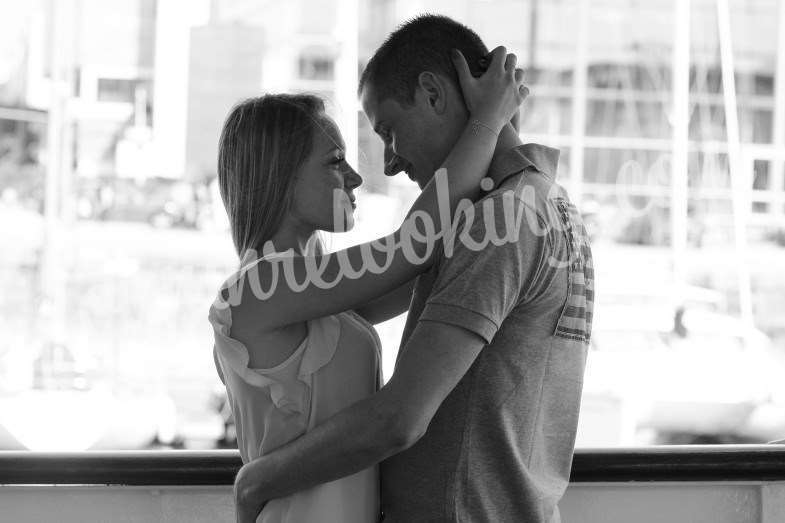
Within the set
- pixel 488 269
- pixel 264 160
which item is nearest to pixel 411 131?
pixel 264 160

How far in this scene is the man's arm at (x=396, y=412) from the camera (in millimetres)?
832

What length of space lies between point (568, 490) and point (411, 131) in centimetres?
60

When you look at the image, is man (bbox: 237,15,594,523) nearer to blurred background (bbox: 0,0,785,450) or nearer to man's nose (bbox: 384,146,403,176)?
man's nose (bbox: 384,146,403,176)

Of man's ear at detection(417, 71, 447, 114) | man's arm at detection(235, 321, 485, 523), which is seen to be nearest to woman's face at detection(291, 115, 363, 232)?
man's ear at detection(417, 71, 447, 114)

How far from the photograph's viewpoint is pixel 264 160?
999mm

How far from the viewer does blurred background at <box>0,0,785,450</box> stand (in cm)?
879

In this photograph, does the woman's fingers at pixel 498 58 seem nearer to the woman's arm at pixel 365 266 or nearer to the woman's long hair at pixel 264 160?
the woman's arm at pixel 365 266

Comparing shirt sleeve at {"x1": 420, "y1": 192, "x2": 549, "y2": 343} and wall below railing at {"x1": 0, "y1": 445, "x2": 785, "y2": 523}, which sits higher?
shirt sleeve at {"x1": 420, "y1": 192, "x2": 549, "y2": 343}

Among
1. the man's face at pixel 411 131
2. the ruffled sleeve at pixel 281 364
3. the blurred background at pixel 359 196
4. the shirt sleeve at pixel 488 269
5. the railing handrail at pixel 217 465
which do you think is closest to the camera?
the shirt sleeve at pixel 488 269

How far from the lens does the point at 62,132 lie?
9.58 m

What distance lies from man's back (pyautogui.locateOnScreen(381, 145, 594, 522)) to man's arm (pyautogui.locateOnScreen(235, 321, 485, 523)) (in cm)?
1

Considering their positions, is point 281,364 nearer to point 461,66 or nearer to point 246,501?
point 246,501

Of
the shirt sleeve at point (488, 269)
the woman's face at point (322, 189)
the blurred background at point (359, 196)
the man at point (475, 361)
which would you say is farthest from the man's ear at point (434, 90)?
the blurred background at point (359, 196)

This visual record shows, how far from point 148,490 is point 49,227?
28.4ft
